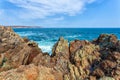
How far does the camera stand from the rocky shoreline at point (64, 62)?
9.80 m

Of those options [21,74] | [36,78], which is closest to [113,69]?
[36,78]

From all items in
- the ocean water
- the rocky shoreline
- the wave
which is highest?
the rocky shoreline

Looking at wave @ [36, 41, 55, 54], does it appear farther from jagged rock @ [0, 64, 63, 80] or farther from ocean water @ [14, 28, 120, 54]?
jagged rock @ [0, 64, 63, 80]

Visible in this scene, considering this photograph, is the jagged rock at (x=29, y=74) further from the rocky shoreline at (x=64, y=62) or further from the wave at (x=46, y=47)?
the wave at (x=46, y=47)

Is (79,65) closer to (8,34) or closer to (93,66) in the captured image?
(93,66)

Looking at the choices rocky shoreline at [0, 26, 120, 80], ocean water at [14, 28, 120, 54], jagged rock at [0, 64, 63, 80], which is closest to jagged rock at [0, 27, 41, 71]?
rocky shoreline at [0, 26, 120, 80]

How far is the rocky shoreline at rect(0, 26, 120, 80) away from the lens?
9805 millimetres

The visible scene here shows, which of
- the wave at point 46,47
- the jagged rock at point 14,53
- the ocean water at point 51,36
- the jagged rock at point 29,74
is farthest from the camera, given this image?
the ocean water at point 51,36

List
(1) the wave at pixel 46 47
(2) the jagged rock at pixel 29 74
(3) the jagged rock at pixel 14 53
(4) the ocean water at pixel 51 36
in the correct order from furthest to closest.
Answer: (4) the ocean water at pixel 51 36
(1) the wave at pixel 46 47
(3) the jagged rock at pixel 14 53
(2) the jagged rock at pixel 29 74

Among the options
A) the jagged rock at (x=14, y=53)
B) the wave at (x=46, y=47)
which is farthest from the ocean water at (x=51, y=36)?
the jagged rock at (x=14, y=53)

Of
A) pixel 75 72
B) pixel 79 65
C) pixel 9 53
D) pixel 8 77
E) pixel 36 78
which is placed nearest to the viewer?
pixel 8 77

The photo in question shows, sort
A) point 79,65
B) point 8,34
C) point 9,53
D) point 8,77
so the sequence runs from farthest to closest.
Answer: point 8,34, point 9,53, point 79,65, point 8,77

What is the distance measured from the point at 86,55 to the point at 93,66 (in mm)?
1062

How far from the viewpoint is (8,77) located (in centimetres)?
873
